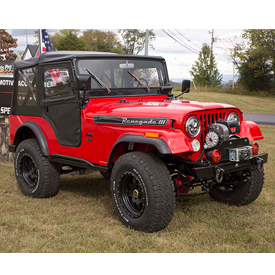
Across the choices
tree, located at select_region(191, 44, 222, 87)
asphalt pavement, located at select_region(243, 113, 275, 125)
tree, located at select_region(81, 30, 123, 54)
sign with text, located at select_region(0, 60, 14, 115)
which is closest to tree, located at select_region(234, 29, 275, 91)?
tree, located at select_region(191, 44, 222, 87)

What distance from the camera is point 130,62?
5.51m

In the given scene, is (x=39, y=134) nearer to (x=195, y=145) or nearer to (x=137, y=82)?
(x=137, y=82)

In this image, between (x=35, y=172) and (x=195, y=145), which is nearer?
(x=195, y=145)

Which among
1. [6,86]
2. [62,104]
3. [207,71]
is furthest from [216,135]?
[207,71]

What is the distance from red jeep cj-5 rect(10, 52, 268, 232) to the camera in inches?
162

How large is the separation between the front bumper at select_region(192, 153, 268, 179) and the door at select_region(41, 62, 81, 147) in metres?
1.82

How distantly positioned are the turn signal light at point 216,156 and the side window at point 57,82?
2.15 meters

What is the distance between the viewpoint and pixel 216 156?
165 inches

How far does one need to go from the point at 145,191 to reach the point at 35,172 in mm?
2473

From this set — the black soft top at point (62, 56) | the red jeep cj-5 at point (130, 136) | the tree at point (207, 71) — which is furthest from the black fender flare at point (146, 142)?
the tree at point (207, 71)

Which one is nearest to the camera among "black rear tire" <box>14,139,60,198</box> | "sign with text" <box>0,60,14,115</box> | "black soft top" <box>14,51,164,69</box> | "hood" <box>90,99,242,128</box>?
"hood" <box>90,99,242,128</box>

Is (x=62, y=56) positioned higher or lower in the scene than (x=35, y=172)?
higher

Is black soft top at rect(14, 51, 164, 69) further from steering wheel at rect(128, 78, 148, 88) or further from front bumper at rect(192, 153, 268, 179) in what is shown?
front bumper at rect(192, 153, 268, 179)

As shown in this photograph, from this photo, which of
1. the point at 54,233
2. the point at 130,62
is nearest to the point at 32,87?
the point at 130,62
